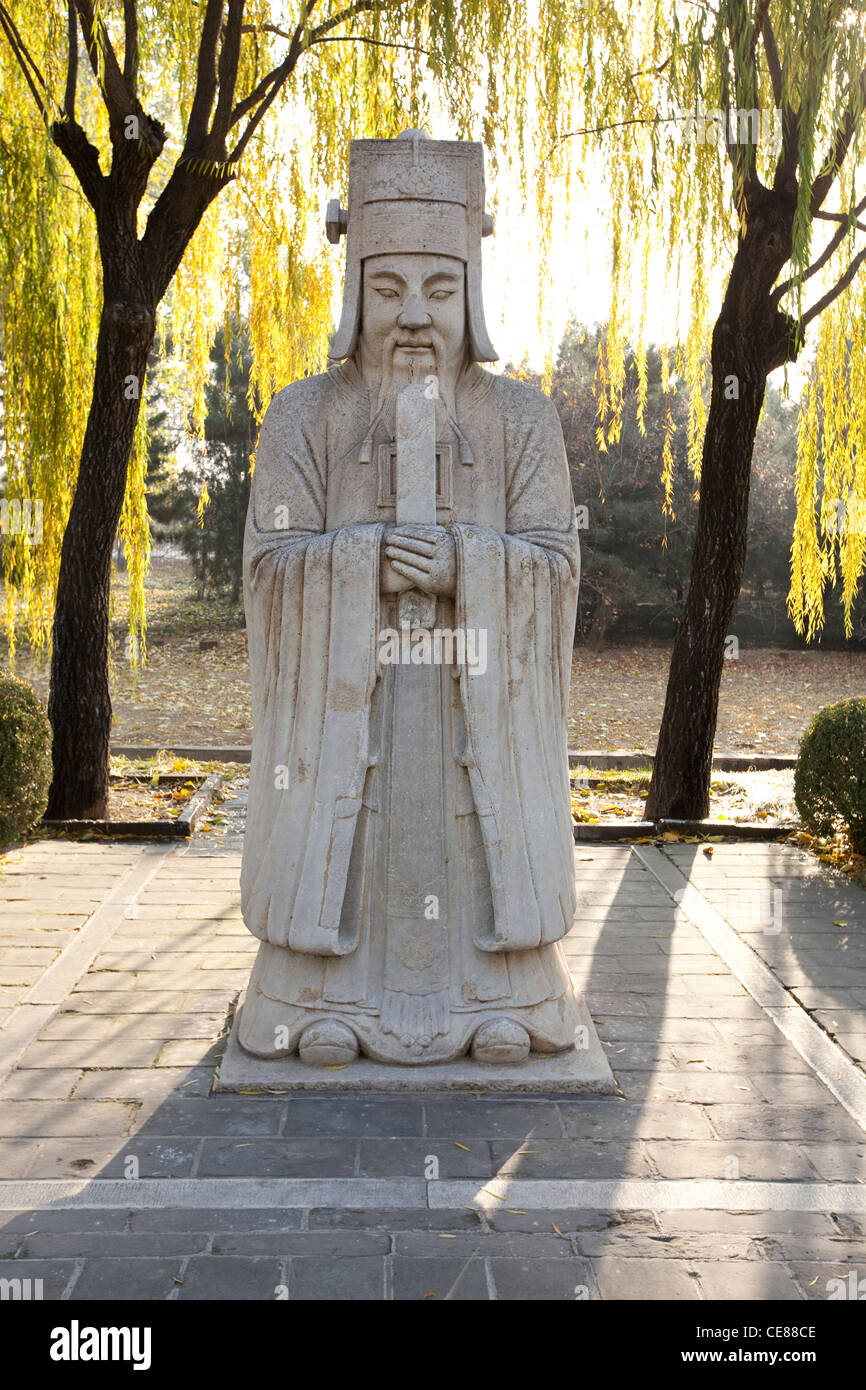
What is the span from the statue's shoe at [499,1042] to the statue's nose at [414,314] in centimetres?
244

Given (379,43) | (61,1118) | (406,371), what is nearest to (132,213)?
(379,43)

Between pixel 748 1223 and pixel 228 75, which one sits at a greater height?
pixel 228 75

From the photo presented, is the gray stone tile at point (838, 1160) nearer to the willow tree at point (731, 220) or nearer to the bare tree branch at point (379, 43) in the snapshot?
the willow tree at point (731, 220)

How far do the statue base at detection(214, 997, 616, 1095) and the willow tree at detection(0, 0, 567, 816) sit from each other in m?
4.38

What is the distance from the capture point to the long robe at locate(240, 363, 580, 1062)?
4035 mm

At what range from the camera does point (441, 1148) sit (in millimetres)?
3641

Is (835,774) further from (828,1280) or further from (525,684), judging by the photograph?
(828,1280)

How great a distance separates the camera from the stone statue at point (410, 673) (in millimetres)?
4031

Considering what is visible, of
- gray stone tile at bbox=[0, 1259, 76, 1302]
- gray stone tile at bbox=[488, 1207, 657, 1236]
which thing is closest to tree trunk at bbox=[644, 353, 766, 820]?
gray stone tile at bbox=[488, 1207, 657, 1236]

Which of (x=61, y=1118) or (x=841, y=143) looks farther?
(x=841, y=143)

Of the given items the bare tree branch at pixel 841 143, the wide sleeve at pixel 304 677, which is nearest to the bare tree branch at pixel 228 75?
the bare tree branch at pixel 841 143

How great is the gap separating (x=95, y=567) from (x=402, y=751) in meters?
4.43

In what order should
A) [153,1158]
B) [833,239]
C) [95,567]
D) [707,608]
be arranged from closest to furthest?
[153,1158]
[95,567]
[833,239]
[707,608]

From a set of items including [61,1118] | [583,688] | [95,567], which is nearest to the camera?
[61,1118]
